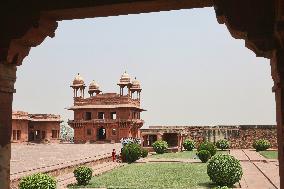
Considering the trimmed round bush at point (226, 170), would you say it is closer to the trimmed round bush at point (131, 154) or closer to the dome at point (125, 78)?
the trimmed round bush at point (131, 154)

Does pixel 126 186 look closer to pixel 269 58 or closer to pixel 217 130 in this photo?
pixel 269 58

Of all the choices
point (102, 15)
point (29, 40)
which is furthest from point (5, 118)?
point (102, 15)

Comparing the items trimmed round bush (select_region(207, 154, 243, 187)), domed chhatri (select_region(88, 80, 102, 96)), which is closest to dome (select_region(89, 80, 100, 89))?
domed chhatri (select_region(88, 80, 102, 96))

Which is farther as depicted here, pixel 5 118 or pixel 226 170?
pixel 226 170

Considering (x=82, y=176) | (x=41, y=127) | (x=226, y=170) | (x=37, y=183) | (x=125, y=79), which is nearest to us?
(x=37, y=183)

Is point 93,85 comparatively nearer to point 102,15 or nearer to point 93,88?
point 93,88

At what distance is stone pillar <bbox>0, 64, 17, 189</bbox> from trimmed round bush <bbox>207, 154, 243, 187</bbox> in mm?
11774

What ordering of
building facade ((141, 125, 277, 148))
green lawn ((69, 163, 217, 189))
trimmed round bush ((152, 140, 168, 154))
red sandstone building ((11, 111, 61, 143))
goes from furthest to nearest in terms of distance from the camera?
red sandstone building ((11, 111, 61, 143)) < building facade ((141, 125, 277, 148)) < trimmed round bush ((152, 140, 168, 154)) < green lawn ((69, 163, 217, 189))

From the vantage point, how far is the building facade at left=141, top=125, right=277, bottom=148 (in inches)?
1633

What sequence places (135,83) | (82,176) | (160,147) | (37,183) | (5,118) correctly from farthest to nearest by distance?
(135,83) → (160,147) → (82,176) → (37,183) → (5,118)

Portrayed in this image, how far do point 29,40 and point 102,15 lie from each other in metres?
0.76

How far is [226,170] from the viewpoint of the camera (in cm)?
1415

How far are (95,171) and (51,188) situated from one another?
30.5 feet

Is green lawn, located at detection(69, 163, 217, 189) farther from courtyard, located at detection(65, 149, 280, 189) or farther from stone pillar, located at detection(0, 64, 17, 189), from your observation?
stone pillar, located at detection(0, 64, 17, 189)
